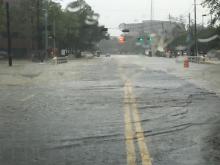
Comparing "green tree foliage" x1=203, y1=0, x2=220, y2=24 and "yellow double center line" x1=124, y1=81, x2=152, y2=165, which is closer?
"yellow double center line" x1=124, y1=81, x2=152, y2=165

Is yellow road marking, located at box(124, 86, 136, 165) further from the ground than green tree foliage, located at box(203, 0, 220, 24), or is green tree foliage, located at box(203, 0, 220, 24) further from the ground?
green tree foliage, located at box(203, 0, 220, 24)

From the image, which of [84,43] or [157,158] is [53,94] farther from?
[84,43]

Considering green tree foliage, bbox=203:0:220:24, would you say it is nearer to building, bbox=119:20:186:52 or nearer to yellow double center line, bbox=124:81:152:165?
yellow double center line, bbox=124:81:152:165

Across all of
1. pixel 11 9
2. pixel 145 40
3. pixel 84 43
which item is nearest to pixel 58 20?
pixel 11 9

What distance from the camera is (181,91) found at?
2295 centimetres

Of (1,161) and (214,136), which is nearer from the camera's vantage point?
(1,161)

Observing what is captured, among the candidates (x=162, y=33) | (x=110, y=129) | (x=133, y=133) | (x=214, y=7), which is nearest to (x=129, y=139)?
(x=133, y=133)

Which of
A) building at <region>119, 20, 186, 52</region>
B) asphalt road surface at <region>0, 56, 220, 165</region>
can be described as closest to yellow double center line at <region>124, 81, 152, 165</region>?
asphalt road surface at <region>0, 56, 220, 165</region>

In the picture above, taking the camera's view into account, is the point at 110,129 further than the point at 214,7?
No

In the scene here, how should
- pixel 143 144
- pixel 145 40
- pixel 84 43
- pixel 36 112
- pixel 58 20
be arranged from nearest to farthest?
1. pixel 143 144
2. pixel 36 112
3. pixel 58 20
4. pixel 84 43
5. pixel 145 40

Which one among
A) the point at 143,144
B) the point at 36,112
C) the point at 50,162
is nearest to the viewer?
the point at 50,162

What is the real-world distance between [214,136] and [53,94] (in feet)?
37.5

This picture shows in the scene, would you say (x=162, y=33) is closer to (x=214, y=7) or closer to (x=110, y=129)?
(x=214, y=7)

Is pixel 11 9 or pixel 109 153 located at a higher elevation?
pixel 11 9
